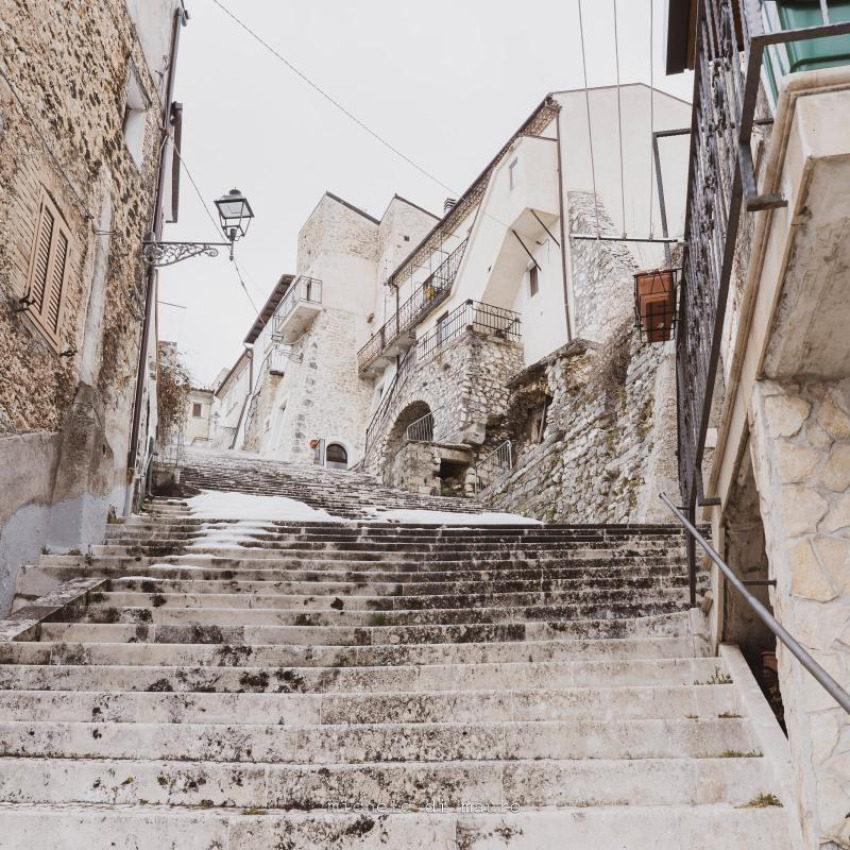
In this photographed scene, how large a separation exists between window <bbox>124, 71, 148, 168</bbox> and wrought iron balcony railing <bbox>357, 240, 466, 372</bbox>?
12.1m

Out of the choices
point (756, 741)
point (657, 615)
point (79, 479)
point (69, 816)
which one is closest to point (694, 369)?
point (657, 615)

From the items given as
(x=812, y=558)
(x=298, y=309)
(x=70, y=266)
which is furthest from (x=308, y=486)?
(x=298, y=309)

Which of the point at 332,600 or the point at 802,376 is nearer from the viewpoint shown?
the point at 802,376

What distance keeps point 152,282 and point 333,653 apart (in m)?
5.24

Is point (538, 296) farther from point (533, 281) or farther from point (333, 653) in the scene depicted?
point (333, 653)

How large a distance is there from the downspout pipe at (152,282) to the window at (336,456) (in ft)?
54.1

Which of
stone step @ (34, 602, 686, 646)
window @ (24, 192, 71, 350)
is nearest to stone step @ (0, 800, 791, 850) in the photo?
stone step @ (34, 602, 686, 646)

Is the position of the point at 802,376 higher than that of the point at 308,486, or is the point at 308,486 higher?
the point at 308,486

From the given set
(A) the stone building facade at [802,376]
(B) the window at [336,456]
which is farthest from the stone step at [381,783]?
(B) the window at [336,456]

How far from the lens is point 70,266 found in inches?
227

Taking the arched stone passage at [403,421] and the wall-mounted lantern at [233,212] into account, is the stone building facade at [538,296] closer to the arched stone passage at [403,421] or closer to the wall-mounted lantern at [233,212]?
the arched stone passage at [403,421]

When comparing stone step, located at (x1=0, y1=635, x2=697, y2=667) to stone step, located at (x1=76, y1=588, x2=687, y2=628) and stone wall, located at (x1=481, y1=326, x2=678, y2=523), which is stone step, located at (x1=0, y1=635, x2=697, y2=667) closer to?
stone step, located at (x1=76, y1=588, x2=687, y2=628)

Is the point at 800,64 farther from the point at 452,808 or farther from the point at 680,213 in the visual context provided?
the point at 680,213

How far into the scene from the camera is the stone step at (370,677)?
11.7 ft
